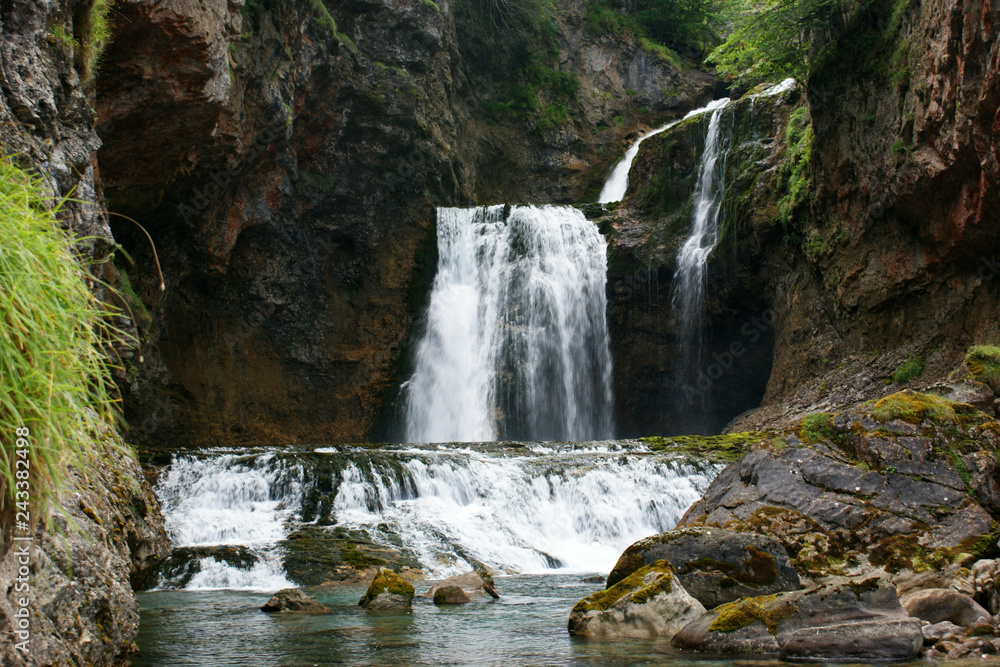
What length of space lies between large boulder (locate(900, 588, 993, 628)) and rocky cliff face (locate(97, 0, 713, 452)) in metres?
14.2

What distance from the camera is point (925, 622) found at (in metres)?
5.11

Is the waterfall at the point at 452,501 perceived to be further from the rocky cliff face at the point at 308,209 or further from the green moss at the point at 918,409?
the rocky cliff face at the point at 308,209

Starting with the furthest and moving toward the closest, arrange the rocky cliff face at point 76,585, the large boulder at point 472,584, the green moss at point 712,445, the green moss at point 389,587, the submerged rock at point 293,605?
the green moss at point 712,445 < the large boulder at point 472,584 < the green moss at point 389,587 < the submerged rock at point 293,605 < the rocky cliff face at point 76,585

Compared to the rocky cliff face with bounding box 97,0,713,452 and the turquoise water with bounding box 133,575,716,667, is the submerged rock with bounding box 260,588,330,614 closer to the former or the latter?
the turquoise water with bounding box 133,575,716,667

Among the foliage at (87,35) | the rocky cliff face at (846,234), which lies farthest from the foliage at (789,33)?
the foliage at (87,35)

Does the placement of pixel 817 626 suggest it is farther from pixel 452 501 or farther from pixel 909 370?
pixel 909 370

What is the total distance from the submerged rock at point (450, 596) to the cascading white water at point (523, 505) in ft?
9.42

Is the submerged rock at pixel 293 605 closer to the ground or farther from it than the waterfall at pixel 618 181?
closer to the ground

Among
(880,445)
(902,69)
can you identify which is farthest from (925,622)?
(902,69)

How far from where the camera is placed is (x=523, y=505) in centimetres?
1270

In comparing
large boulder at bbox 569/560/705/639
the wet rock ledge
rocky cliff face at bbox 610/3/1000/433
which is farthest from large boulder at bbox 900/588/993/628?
rocky cliff face at bbox 610/3/1000/433

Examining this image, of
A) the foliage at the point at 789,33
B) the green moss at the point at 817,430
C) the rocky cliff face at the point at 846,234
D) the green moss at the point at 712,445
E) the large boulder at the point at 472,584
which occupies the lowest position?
the large boulder at the point at 472,584

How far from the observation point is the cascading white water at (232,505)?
10.5 metres

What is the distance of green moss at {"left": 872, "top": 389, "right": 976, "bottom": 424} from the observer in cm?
801
